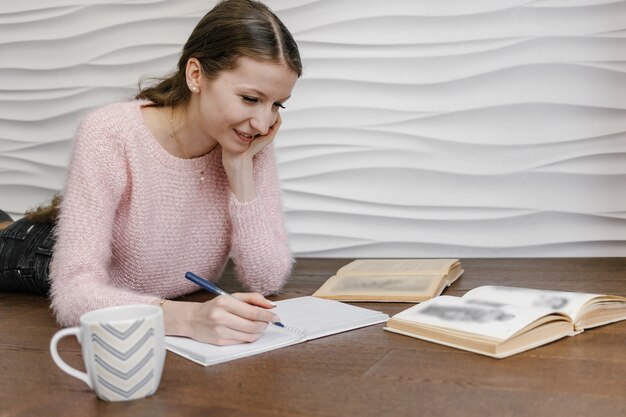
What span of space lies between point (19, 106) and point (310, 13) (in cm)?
123

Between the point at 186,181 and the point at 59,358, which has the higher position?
the point at 186,181

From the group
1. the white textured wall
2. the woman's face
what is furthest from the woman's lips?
the white textured wall

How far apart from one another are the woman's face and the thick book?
0.52 metres

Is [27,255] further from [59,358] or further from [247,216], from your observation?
[59,358]

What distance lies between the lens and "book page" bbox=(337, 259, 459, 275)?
5.94 feet

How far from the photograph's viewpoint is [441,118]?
Result: 238 centimetres

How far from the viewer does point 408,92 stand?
2412 mm

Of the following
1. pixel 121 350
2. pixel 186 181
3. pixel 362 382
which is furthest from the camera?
pixel 186 181

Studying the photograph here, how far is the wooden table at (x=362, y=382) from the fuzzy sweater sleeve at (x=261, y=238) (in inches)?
17.4

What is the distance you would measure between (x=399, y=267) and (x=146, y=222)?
0.62 meters

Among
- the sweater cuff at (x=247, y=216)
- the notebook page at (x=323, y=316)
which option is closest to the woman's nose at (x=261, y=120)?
the sweater cuff at (x=247, y=216)

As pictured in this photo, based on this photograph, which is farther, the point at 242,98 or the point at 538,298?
the point at 242,98

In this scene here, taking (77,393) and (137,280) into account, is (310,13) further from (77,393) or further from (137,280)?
(77,393)

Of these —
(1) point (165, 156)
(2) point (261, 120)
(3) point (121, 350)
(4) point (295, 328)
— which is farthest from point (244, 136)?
(3) point (121, 350)
